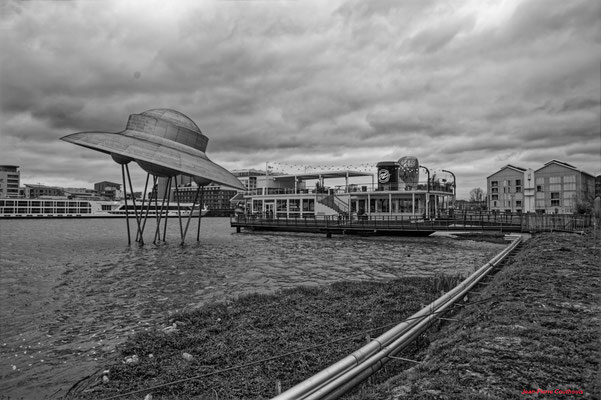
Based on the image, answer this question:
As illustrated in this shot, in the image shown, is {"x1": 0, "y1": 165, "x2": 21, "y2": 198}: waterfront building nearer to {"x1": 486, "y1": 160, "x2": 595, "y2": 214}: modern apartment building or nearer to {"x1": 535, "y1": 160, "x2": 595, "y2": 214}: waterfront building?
{"x1": 486, "y1": 160, "x2": 595, "y2": 214}: modern apartment building

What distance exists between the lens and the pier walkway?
31875 millimetres

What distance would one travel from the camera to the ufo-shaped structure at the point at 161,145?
28719 mm

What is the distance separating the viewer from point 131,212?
142 m

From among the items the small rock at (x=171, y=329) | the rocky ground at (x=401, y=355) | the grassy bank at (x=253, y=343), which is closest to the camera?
the rocky ground at (x=401, y=355)

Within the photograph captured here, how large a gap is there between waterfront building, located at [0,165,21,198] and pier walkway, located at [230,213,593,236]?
179 metres

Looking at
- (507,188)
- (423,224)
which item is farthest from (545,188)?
(423,224)

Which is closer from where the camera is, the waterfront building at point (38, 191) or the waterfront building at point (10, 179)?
the waterfront building at point (10, 179)

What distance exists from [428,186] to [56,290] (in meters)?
36.4

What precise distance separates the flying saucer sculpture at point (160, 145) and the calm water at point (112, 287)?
700cm

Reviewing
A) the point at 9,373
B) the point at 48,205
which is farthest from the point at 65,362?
the point at 48,205

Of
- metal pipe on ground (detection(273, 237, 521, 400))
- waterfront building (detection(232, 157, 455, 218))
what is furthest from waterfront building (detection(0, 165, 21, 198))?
metal pipe on ground (detection(273, 237, 521, 400))

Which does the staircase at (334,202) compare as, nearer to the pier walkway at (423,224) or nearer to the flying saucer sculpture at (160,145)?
the pier walkway at (423,224)

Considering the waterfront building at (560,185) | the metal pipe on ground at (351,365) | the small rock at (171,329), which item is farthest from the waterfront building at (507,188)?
the metal pipe on ground at (351,365)

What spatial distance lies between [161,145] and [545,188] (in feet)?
291
